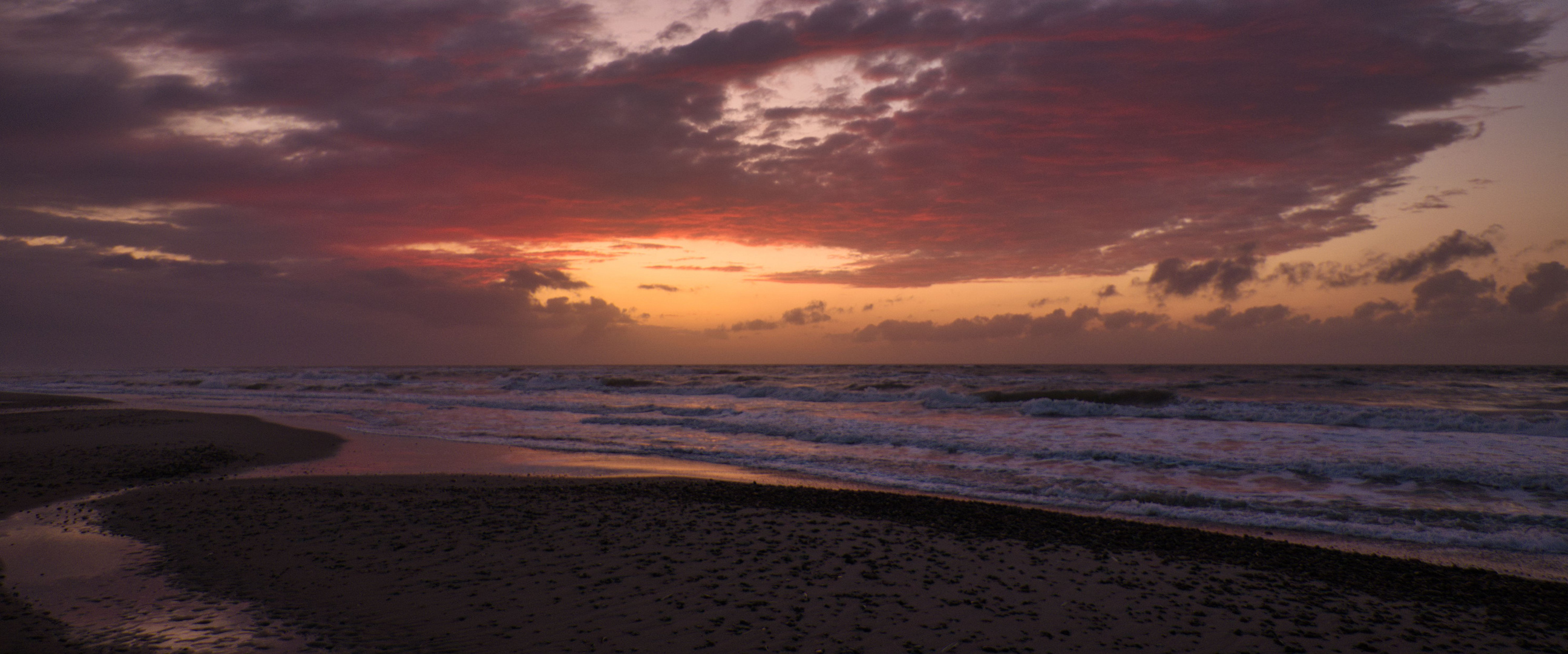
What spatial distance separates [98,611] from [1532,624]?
14287mm

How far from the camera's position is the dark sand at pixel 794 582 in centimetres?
621

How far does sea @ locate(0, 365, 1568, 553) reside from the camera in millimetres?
12766

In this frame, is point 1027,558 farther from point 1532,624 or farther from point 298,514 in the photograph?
point 298,514

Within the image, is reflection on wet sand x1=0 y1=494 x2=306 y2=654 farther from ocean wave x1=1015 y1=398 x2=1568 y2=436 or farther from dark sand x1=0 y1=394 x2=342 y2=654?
ocean wave x1=1015 y1=398 x2=1568 y2=436

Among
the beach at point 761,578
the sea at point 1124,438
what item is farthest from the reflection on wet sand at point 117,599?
the sea at point 1124,438

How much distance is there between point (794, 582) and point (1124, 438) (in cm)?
1787

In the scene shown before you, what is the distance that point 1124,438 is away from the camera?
2172 cm

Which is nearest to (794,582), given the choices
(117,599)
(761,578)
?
(761,578)

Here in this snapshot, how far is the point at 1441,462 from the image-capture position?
650 inches

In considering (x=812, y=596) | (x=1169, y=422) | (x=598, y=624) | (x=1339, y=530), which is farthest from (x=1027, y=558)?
(x=1169, y=422)

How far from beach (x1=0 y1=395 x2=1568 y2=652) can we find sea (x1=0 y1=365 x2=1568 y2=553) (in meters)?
3.17

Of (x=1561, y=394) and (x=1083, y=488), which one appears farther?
(x=1561, y=394)

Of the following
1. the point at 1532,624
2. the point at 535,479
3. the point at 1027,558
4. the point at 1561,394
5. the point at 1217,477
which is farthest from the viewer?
the point at 1561,394

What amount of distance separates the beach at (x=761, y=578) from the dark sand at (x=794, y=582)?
0.03 metres
